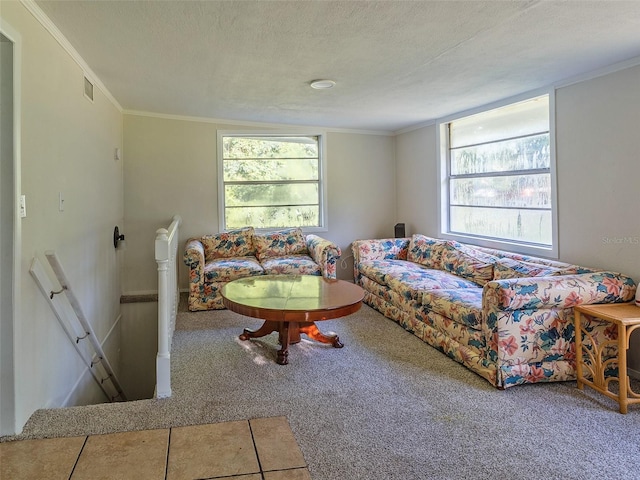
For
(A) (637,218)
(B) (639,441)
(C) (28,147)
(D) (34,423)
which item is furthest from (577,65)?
(D) (34,423)

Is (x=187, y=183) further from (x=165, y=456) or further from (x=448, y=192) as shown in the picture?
(x=165, y=456)

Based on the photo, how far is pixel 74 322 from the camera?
2.91m

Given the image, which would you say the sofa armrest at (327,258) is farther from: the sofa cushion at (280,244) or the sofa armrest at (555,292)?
the sofa armrest at (555,292)

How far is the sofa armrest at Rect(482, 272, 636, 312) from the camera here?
2.57m

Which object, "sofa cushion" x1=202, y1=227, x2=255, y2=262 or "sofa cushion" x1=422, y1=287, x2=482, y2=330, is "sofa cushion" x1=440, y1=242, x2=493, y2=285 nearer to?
"sofa cushion" x1=422, y1=287, x2=482, y2=330

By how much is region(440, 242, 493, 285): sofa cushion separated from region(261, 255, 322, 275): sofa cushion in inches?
52.8

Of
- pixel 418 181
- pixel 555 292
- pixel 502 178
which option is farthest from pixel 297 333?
pixel 418 181

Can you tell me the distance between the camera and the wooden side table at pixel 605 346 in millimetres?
2348

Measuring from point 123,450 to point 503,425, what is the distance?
1.84 meters

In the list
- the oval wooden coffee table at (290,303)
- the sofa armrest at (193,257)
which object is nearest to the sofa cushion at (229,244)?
the sofa armrest at (193,257)

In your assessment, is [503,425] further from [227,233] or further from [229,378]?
[227,233]

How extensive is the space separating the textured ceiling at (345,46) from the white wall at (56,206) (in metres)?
0.27

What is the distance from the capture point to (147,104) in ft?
14.9

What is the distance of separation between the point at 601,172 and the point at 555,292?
1143mm
